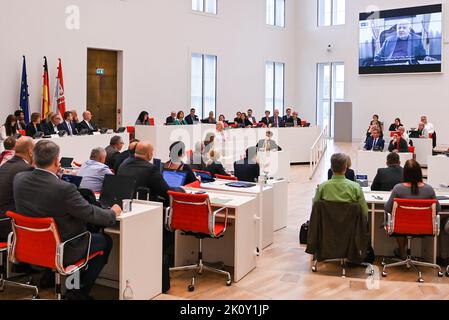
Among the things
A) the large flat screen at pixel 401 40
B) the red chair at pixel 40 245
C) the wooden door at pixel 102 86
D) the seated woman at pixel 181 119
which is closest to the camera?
the red chair at pixel 40 245

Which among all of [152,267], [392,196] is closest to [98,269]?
[152,267]

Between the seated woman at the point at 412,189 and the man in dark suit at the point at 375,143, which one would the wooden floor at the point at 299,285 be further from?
the man in dark suit at the point at 375,143

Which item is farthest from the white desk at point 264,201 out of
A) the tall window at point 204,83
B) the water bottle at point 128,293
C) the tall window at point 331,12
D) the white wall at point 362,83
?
the tall window at point 331,12

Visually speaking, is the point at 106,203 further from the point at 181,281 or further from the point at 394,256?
the point at 394,256

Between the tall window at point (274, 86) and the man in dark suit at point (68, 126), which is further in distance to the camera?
the tall window at point (274, 86)

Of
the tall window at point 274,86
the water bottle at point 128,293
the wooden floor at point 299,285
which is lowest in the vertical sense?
the wooden floor at point 299,285

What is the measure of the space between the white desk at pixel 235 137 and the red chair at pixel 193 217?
29.5ft

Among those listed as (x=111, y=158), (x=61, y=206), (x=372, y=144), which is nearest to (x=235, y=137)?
(x=372, y=144)

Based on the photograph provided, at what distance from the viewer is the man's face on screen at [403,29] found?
20.6m

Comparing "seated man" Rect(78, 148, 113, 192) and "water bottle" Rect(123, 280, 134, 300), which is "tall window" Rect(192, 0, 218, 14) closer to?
"seated man" Rect(78, 148, 113, 192)

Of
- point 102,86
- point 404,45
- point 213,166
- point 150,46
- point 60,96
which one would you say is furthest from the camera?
point 404,45

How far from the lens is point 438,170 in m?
12.2

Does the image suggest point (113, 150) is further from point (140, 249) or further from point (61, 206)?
point (61, 206)

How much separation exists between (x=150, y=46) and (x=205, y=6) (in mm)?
3209
